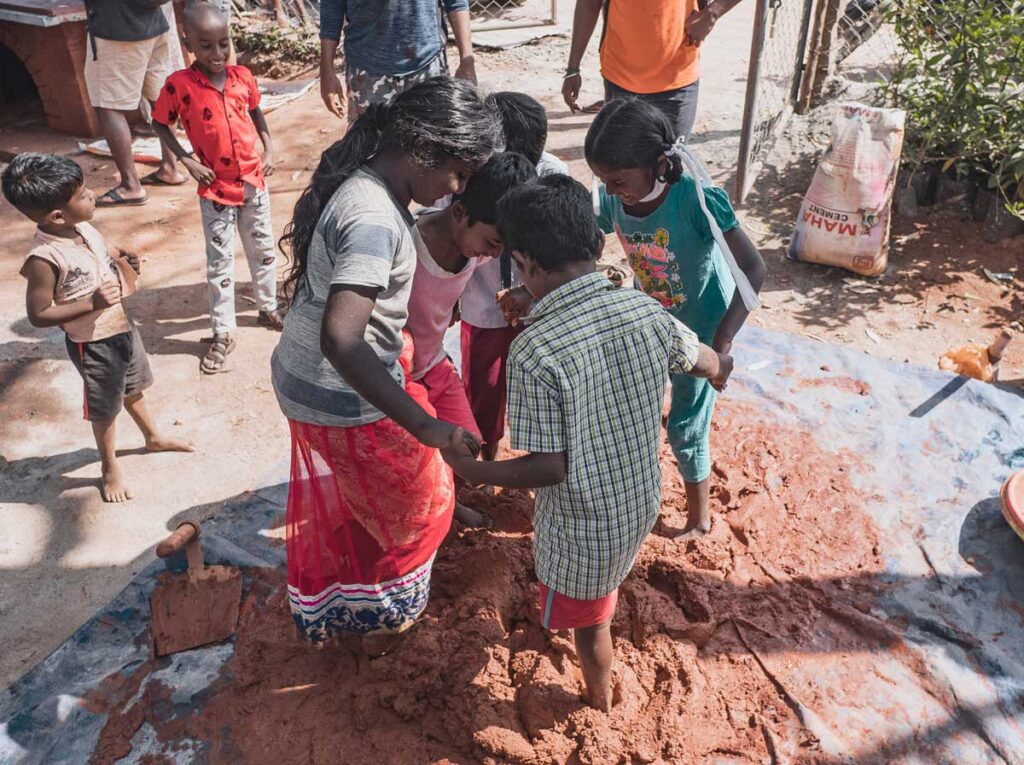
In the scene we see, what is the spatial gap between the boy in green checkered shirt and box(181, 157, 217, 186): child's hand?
8.52 ft

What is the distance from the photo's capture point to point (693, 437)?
9.19 feet

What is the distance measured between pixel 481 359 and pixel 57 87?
216 inches

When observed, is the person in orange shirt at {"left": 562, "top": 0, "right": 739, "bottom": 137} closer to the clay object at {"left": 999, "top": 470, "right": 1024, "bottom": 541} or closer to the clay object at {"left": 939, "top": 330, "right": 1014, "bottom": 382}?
the clay object at {"left": 939, "top": 330, "right": 1014, "bottom": 382}

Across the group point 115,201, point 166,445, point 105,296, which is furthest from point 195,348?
point 115,201

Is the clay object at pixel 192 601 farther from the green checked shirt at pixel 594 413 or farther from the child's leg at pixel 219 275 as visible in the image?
the child's leg at pixel 219 275

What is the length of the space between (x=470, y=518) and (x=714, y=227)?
136 cm

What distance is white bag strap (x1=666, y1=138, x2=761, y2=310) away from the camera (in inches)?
93.0

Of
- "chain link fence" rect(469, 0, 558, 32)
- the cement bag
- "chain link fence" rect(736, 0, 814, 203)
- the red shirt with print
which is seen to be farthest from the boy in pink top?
"chain link fence" rect(469, 0, 558, 32)

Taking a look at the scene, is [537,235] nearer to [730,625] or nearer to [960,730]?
[730,625]

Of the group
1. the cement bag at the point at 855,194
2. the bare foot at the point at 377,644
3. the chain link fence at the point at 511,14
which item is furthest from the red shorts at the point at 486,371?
the chain link fence at the point at 511,14

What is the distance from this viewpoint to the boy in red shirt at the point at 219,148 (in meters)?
3.94

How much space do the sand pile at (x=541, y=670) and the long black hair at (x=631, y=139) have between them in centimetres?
133

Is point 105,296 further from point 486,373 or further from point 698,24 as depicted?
point 698,24

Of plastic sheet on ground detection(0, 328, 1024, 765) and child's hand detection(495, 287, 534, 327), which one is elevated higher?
child's hand detection(495, 287, 534, 327)
